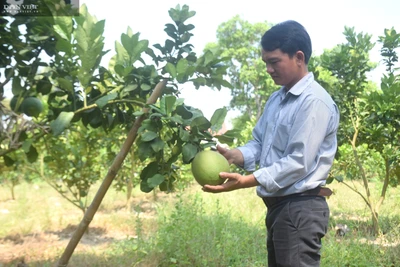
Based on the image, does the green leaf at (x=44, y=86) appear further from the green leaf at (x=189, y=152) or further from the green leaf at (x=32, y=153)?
the green leaf at (x=189, y=152)

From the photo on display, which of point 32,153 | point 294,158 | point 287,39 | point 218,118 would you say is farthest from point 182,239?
point 287,39

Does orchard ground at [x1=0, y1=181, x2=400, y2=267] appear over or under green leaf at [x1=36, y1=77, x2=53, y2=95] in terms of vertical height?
under

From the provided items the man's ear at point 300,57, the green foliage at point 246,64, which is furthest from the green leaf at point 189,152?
the green foliage at point 246,64

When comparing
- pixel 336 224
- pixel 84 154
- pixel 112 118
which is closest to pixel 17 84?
pixel 112 118

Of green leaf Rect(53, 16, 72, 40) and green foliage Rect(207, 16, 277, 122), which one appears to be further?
green foliage Rect(207, 16, 277, 122)

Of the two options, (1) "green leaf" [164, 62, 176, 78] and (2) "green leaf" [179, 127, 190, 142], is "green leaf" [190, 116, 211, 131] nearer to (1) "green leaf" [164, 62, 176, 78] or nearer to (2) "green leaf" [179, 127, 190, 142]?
(2) "green leaf" [179, 127, 190, 142]

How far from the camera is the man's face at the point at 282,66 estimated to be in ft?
5.52

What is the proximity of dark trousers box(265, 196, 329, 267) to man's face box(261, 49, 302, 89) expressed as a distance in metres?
0.46

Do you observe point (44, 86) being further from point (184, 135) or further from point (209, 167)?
point (209, 167)

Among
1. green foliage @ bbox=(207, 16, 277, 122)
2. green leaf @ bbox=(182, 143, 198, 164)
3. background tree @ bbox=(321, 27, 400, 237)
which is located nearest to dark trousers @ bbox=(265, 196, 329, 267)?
green leaf @ bbox=(182, 143, 198, 164)

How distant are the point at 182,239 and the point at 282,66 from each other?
7.26 feet

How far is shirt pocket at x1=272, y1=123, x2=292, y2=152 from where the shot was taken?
5.49 ft

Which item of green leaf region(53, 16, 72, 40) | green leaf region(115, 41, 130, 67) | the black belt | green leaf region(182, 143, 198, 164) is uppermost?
green leaf region(53, 16, 72, 40)

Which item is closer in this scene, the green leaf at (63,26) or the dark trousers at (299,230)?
the dark trousers at (299,230)
